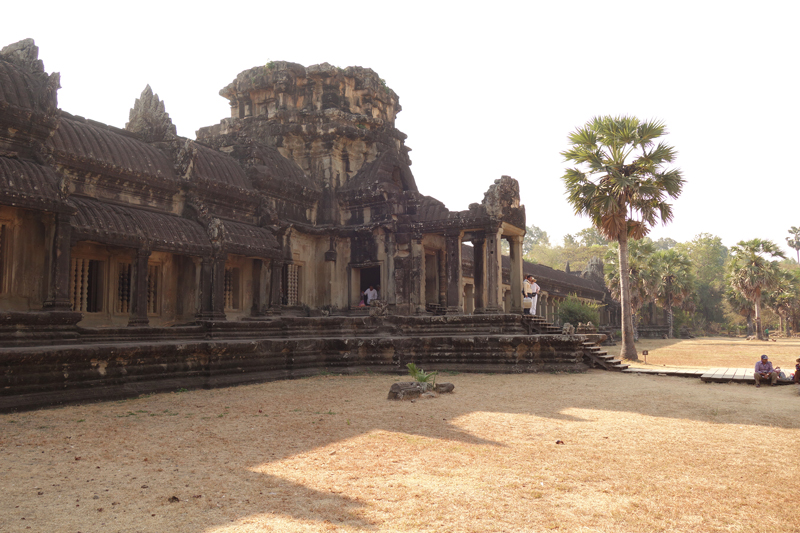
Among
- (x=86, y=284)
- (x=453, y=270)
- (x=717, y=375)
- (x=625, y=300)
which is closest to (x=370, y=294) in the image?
(x=453, y=270)

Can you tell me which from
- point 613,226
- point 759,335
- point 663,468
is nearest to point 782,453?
point 663,468

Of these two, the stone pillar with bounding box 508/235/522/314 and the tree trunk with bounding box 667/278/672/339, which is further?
the tree trunk with bounding box 667/278/672/339

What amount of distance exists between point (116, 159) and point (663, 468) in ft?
41.3

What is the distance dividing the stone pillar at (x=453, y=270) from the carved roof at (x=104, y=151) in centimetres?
823

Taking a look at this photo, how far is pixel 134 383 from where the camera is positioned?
911cm

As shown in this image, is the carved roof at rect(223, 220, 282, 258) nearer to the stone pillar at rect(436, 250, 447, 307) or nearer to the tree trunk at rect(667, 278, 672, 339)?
the stone pillar at rect(436, 250, 447, 307)

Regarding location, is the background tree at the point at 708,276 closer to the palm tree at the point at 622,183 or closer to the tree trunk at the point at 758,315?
the tree trunk at the point at 758,315

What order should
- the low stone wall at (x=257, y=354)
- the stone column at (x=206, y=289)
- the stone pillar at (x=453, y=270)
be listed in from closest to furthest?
the low stone wall at (x=257, y=354) < the stone column at (x=206, y=289) < the stone pillar at (x=453, y=270)

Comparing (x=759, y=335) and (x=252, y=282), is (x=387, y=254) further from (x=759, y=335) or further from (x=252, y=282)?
(x=759, y=335)

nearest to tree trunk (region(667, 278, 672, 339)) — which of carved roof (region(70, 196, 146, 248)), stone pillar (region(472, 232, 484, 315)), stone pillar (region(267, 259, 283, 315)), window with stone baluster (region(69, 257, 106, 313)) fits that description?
stone pillar (region(472, 232, 484, 315))

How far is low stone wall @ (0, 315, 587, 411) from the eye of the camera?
26.0 ft

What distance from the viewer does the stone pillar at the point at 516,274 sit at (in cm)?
1814

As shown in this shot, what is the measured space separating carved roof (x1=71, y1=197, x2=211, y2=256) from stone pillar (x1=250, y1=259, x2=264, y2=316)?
2.41m

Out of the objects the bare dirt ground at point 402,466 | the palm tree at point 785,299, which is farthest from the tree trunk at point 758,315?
the bare dirt ground at point 402,466
